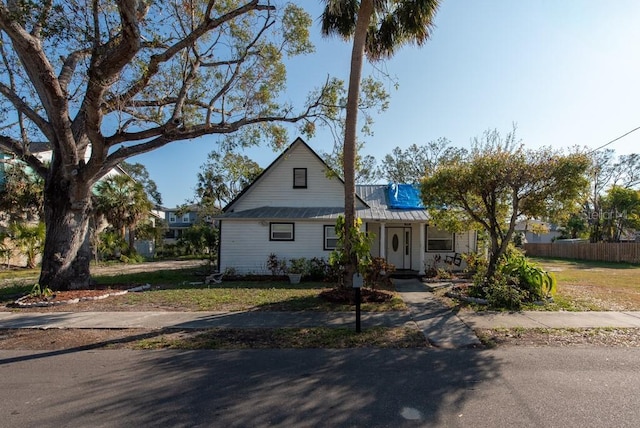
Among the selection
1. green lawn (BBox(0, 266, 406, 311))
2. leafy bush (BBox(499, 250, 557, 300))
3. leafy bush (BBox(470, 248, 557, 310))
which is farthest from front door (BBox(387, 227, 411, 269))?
leafy bush (BBox(499, 250, 557, 300))

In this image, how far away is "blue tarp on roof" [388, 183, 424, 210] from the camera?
18.2 meters

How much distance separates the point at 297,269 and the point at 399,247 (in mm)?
5656

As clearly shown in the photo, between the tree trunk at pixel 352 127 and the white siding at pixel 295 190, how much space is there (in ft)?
24.2

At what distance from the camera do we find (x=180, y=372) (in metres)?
5.09

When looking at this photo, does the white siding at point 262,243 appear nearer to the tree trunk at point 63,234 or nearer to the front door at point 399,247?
the front door at point 399,247

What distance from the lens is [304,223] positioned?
16297 mm

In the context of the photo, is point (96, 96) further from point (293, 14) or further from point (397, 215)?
point (397, 215)

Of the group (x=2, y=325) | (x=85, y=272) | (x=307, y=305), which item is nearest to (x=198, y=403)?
(x=307, y=305)

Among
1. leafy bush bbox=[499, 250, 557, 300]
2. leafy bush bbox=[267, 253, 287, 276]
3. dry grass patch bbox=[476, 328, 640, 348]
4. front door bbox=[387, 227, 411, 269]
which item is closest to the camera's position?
dry grass patch bbox=[476, 328, 640, 348]

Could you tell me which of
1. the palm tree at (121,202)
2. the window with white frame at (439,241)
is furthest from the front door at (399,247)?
the palm tree at (121,202)

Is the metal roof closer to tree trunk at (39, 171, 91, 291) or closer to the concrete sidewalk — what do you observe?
tree trunk at (39, 171, 91, 291)

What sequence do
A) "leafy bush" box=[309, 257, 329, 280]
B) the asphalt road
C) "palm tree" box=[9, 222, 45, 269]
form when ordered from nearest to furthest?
the asphalt road, "leafy bush" box=[309, 257, 329, 280], "palm tree" box=[9, 222, 45, 269]

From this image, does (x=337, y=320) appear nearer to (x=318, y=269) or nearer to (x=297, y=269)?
(x=297, y=269)

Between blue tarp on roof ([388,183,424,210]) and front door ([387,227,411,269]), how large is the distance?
3.72 ft
